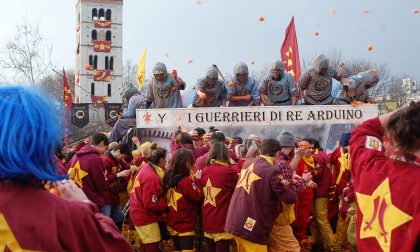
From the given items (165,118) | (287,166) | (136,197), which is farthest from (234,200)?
(165,118)

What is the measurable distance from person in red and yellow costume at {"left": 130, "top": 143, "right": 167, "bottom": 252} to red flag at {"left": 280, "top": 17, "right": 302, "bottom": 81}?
1362 cm

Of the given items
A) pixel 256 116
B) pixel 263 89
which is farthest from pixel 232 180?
pixel 263 89

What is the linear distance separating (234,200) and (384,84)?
164ft

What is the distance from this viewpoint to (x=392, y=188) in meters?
2.68

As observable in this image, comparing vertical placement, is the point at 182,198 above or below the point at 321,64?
below

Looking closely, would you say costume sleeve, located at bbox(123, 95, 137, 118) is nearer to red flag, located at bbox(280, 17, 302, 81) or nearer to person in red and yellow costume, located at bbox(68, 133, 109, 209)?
person in red and yellow costume, located at bbox(68, 133, 109, 209)

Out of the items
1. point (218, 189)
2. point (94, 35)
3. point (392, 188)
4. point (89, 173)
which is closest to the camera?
point (392, 188)

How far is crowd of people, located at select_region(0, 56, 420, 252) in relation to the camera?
1.96 m

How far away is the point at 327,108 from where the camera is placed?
1270 centimetres

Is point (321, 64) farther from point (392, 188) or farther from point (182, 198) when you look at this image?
point (392, 188)

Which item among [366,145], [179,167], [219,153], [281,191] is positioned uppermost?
[366,145]

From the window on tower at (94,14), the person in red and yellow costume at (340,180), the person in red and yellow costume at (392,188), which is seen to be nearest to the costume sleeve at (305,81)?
the person in red and yellow costume at (340,180)

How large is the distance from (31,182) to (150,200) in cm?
503

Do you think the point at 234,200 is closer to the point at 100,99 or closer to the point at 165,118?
the point at 165,118
